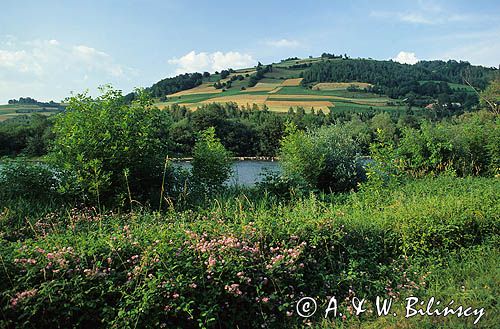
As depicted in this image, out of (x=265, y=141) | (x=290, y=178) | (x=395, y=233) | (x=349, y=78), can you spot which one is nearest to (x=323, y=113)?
(x=265, y=141)

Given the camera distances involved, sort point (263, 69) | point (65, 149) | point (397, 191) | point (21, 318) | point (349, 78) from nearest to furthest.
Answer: point (21, 318) → point (65, 149) → point (397, 191) → point (349, 78) → point (263, 69)

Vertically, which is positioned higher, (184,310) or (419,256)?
(184,310)

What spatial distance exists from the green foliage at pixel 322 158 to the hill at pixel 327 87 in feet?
138

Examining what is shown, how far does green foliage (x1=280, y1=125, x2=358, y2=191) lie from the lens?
11.0 metres

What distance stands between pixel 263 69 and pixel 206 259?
282ft

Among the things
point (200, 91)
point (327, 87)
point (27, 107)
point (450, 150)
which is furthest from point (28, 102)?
point (450, 150)

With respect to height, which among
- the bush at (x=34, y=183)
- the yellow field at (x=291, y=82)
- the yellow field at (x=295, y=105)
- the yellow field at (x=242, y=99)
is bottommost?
the bush at (x=34, y=183)

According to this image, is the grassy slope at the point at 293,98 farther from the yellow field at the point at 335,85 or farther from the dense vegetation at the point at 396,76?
the dense vegetation at the point at 396,76

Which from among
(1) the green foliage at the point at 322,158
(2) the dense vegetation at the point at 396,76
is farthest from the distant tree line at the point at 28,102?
(1) the green foliage at the point at 322,158

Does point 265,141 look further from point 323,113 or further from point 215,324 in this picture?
point 215,324

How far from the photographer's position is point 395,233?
591 cm

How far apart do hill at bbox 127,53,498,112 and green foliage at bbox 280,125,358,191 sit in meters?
42.0

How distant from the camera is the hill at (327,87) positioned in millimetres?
61406

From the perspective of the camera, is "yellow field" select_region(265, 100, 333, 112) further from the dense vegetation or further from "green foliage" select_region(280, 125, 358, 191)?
"green foliage" select_region(280, 125, 358, 191)
